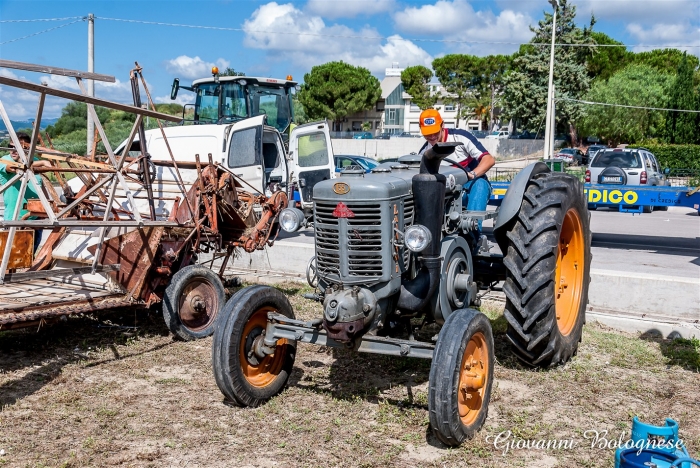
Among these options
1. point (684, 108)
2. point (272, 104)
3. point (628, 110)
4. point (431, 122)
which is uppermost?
point (628, 110)

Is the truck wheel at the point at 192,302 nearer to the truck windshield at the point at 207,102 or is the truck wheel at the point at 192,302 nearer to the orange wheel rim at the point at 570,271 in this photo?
the orange wheel rim at the point at 570,271

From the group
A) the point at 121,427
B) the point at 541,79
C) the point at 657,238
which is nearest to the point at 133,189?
the point at 121,427

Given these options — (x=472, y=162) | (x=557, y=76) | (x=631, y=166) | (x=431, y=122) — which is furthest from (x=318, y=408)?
(x=557, y=76)

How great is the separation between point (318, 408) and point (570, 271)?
2.69 m

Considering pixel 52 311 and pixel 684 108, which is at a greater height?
pixel 684 108

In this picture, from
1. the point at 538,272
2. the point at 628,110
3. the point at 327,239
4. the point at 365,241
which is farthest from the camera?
the point at 628,110

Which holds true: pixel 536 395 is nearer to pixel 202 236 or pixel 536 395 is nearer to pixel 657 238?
pixel 202 236

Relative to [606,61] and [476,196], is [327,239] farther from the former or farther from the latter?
[606,61]

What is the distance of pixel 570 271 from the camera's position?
6016mm

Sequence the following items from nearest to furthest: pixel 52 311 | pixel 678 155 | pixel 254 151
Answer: pixel 52 311
pixel 254 151
pixel 678 155

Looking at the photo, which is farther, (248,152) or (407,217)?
(248,152)

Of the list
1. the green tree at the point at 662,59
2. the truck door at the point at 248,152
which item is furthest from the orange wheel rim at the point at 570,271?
the green tree at the point at 662,59

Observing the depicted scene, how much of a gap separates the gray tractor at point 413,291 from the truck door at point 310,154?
7.18m

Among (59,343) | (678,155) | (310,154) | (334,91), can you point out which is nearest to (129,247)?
(59,343)
